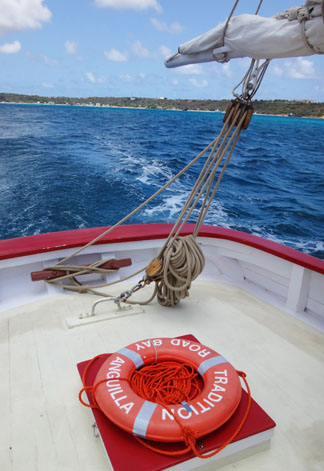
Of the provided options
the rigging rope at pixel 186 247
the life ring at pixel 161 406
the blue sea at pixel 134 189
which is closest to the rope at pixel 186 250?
the rigging rope at pixel 186 247

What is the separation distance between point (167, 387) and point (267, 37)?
135 cm

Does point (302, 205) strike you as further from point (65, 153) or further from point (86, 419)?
point (86, 419)

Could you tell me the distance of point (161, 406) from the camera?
3.76 ft

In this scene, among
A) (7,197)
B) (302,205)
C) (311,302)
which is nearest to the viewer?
(311,302)

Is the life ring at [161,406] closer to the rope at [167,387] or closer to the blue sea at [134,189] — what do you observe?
the rope at [167,387]

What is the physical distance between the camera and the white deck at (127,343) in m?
Answer: 1.21

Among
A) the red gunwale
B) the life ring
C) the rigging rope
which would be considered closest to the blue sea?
the red gunwale

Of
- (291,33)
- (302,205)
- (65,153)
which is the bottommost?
(302,205)

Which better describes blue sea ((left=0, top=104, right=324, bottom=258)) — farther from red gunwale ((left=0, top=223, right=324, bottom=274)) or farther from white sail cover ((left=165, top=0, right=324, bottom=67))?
white sail cover ((left=165, top=0, right=324, bottom=67))

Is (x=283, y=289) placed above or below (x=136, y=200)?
above

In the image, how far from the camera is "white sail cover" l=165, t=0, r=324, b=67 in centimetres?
128

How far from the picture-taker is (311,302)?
209cm

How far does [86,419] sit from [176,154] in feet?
37.9

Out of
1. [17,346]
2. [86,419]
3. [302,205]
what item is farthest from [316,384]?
[302,205]
